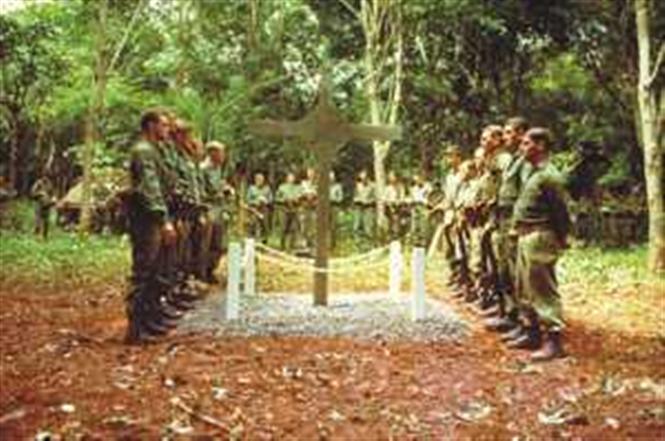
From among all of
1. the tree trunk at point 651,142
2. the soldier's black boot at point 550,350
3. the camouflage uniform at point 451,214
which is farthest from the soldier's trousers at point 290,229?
the soldier's black boot at point 550,350

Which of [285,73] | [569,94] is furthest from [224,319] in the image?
[285,73]

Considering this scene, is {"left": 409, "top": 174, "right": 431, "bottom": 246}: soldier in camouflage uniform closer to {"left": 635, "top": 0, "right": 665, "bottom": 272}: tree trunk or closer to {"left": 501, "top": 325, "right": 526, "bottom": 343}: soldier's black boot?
{"left": 635, "top": 0, "right": 665, "bottom": 272}: tree trunk

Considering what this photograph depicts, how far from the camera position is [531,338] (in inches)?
475

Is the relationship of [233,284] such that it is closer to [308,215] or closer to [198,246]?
[198,246]

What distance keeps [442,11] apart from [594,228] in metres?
6.41

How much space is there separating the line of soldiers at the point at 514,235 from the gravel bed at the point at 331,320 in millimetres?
592

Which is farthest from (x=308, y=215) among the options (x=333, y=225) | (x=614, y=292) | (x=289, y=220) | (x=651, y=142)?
(x=614, y=292)

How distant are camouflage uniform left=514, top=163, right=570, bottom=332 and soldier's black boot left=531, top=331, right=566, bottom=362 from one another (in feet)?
0.67

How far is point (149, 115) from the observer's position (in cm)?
1214

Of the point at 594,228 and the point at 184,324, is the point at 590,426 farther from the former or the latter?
the point at 594,228

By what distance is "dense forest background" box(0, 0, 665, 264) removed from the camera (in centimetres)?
2908

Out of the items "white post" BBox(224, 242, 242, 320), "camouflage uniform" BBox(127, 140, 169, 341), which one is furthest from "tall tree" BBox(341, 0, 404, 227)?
"camouflage uniform" BBox(127, 140, 169, 341)

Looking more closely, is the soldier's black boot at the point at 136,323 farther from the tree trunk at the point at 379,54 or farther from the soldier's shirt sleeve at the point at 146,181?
the tree trunk at the point at 379,54

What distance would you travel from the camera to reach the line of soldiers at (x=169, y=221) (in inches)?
460
